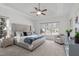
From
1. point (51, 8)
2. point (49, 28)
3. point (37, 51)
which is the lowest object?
point (37, 51)

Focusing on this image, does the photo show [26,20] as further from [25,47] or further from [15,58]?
[15,58]

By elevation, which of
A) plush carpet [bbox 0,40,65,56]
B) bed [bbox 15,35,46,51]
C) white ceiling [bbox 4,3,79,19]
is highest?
white ceiling [bbox 4,3,79,19]

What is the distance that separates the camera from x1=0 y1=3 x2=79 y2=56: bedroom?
2.24 metres

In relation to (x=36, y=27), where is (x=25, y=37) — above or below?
below

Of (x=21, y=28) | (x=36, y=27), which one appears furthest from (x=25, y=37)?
(x=36, y=27)

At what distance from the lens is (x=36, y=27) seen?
2.43 m

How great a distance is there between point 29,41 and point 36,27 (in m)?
0.39

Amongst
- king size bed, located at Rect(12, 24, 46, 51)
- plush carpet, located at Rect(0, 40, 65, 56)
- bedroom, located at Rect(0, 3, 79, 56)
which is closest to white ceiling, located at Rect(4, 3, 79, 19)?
bedroom, located at Rect(0, 3, 79, 56)

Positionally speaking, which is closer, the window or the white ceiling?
the white ceiling

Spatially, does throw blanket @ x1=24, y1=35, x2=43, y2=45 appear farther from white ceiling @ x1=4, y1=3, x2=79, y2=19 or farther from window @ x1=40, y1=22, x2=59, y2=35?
white ceiling @ x1=4, y1=3, x2=79, y2=19

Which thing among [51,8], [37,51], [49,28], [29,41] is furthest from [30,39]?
[51,8]

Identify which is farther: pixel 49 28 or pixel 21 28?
pixel 49 28

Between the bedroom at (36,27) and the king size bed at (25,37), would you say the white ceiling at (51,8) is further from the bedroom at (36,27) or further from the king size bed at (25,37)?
the king size bed at (25,37)

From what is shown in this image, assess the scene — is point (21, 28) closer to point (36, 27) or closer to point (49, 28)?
point (36, 27)
